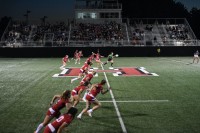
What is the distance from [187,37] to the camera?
52.1 metres

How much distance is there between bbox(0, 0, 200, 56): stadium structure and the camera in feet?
156

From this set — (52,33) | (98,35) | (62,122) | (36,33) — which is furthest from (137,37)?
(62,122)

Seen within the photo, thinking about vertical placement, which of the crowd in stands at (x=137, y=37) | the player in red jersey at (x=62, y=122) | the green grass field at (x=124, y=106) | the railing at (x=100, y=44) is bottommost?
the green grass field at (x=124, y=106)

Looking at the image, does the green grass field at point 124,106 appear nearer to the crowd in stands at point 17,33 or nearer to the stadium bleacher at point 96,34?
the stadium bleacher at point 96,34

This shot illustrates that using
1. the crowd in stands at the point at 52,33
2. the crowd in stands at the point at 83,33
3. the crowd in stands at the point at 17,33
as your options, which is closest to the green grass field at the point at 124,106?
the crowd in stands at the point at 83,33

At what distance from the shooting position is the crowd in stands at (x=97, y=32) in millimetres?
50562

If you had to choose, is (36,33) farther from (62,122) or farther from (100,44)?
(62,122)

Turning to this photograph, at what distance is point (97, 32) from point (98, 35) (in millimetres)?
1045

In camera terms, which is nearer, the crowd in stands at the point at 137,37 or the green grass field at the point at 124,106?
the green grass field at the point at 124,106

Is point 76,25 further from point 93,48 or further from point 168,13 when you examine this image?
point 168,13

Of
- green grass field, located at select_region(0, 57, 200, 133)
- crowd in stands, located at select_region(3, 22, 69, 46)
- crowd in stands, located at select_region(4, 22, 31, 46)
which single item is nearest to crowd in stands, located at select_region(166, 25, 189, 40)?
crowd in stands, located at select_region(3, 22, 69, 46)

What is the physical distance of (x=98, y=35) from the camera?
5138 centimetres

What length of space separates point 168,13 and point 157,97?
254 ft

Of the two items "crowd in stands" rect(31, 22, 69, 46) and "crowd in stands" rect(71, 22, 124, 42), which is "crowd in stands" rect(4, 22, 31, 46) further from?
"crowd in stands" rect(71, 22, 124, 42)
